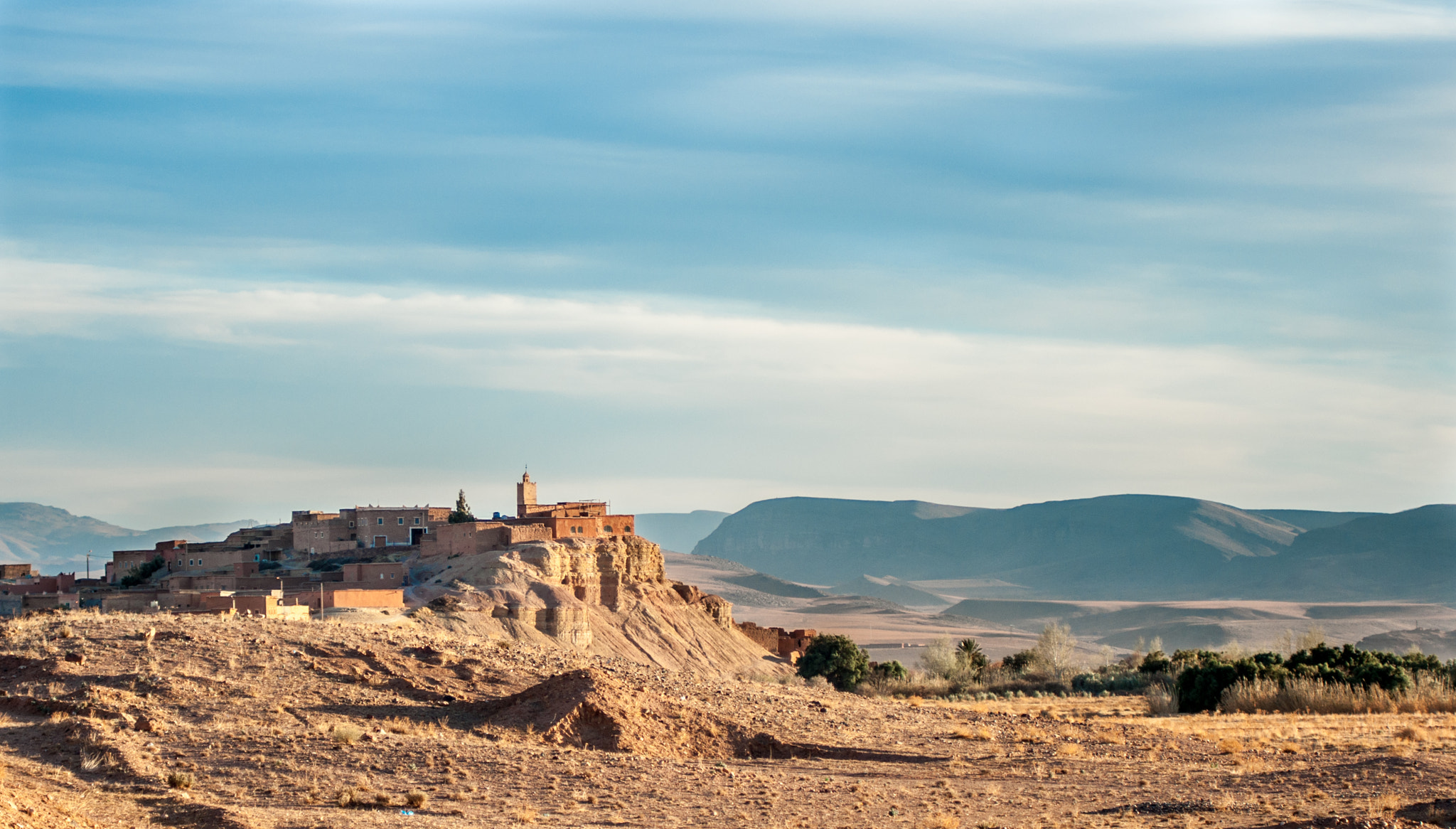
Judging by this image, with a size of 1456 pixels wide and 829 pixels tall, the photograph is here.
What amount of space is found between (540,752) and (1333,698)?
85.4 feet

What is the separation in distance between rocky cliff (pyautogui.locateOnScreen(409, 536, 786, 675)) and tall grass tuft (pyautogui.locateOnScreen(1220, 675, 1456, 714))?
2855 centimetres

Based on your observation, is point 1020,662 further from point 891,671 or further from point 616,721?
point 616,721

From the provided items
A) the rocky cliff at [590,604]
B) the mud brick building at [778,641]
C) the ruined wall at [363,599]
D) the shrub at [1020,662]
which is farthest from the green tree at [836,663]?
the ruined wall at [363,599]

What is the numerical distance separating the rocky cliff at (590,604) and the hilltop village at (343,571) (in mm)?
215

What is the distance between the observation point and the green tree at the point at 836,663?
229 ft

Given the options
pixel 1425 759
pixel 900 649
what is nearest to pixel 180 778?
pixel 1425 759

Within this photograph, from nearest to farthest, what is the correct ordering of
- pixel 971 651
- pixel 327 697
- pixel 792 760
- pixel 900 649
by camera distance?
pixel 792 760 < pixel 327 697 < pixel 971 651 < pixel 900 649

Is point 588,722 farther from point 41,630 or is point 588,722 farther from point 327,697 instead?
point 41,630

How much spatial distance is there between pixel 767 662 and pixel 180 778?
187 feet

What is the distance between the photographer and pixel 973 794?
25422mm

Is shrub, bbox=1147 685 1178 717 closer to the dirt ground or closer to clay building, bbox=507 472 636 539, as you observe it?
the dirt ground

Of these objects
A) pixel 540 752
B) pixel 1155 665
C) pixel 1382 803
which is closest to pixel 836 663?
pixel 1155 665

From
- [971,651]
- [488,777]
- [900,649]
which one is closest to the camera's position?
[488,777]

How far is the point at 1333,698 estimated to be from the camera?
42.8 m
